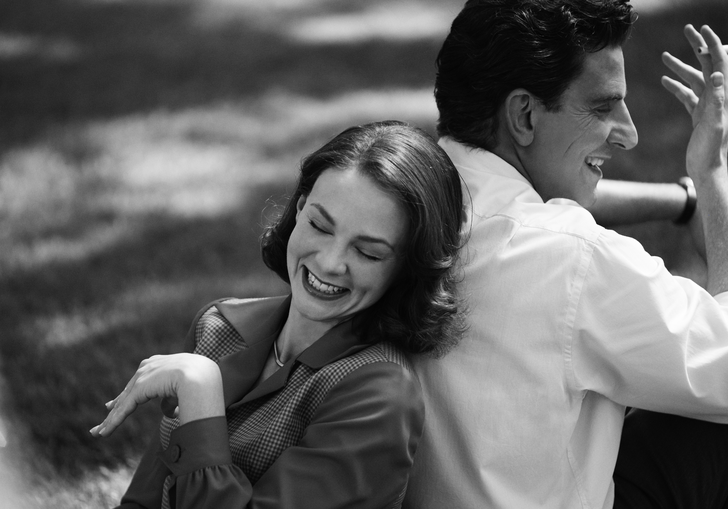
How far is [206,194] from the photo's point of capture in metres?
4.41

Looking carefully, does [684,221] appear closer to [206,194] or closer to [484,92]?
[484,92]

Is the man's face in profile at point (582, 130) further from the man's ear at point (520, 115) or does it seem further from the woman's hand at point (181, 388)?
the woman's hand at point (181, 388)

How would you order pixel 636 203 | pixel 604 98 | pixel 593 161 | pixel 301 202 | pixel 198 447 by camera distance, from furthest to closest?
pixel 636 203 < pixel 593 161 < pixel 604 98 < pixel 301 202 < pixel 198 447

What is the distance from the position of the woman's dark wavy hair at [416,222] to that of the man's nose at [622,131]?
507 mm

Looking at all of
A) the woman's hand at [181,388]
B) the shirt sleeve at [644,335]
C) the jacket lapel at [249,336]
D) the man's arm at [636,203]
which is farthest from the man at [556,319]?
A: the man's arm at [636,203]

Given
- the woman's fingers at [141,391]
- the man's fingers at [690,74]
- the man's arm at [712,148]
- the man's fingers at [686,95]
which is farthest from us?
the man's fingers at [686,95]

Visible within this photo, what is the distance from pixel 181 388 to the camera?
188cm

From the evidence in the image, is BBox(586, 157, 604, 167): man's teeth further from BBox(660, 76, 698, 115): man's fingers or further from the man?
BBox(660, 76, 698, 115): man's fingers

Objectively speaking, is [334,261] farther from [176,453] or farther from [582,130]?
[582,130]

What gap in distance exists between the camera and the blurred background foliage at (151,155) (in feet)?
10.9

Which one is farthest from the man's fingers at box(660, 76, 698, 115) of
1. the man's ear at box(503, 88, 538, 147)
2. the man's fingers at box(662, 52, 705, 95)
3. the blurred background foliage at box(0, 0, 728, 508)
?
the blurred background foliage at box(0, 0, 728, 508)

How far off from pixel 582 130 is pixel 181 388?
1.15 meters

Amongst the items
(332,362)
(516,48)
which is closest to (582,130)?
(516,48)

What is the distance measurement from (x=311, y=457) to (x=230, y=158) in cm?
310
